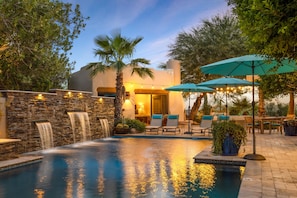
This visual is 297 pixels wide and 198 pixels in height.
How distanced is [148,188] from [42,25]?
459 cm

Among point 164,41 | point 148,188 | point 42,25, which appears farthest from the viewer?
point 164,41

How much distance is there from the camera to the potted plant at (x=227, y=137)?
30.8ft

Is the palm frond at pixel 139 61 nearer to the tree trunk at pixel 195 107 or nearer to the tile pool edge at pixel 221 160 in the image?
the tree trunk at pixel 195 107

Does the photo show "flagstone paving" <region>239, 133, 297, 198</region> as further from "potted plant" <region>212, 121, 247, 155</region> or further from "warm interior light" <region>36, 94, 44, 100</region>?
"warm interior light" <region>36, 94, 44, 100</region>

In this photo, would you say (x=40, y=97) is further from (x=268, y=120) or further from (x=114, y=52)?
(x=268, y=120)

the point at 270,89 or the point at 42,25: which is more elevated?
the point at 42,25

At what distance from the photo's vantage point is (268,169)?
24.3ft

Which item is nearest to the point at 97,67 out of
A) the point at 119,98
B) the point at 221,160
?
the point at 119,98

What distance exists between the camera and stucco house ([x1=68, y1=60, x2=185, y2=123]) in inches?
776

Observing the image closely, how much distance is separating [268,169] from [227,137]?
7.02 ft

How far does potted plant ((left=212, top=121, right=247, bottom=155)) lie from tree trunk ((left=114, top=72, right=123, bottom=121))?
900 centimetres

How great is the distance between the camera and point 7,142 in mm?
9164

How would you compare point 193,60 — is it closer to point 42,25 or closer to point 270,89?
point 270,89

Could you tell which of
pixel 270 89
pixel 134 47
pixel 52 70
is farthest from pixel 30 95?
pixel 270 89
